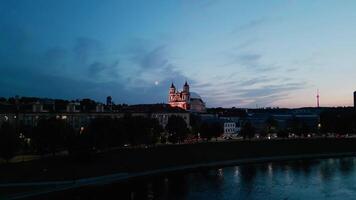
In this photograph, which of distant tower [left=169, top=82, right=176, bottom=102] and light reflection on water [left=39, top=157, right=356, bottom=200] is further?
distant tower [left=169, top=82, right=176, bottom=102]

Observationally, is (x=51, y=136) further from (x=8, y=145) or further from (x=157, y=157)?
(x=157, y=157)

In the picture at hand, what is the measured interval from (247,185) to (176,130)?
167 ft

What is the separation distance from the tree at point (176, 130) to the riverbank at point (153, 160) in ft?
31.1

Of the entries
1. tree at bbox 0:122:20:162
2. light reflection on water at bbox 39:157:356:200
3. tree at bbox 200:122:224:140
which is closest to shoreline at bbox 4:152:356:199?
light reflection on water at bbox 39:157:356:200

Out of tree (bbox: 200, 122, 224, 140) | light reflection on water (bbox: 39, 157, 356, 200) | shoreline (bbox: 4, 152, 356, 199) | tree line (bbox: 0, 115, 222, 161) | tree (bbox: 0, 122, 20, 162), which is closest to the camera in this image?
shoreline (bbox: 4, 152, 356, 199)

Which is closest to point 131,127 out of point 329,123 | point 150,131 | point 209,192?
point 150,131

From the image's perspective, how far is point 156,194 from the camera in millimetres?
48688

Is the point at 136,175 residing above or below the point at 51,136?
below

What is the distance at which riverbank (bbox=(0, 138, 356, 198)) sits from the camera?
51.1m

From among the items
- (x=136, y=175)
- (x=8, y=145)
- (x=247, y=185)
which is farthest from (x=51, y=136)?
(x=247, y=185)

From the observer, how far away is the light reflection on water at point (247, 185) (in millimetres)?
48438

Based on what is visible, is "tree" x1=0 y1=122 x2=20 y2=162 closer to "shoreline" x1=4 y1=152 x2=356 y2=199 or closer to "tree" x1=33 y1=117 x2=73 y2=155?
"tree" x1=33 y1=117 x2=73 y2=155

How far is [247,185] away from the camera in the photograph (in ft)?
184

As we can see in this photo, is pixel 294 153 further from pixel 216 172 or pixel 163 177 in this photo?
pixel 163 177
